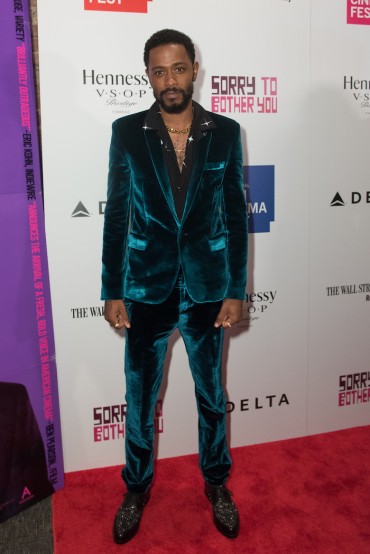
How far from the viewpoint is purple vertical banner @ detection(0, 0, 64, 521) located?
2131mm

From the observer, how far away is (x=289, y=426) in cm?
293

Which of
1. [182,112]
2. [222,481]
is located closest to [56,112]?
[182,112]

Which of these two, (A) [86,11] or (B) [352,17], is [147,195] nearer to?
(A) [86,11]

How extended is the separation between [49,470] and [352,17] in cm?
263

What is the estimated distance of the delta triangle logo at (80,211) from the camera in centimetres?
243

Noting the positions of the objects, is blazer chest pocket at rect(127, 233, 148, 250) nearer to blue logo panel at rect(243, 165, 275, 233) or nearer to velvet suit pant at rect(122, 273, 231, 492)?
velvet suit pant at rect(122, 273, 231, 492)

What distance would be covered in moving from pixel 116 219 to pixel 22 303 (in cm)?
62

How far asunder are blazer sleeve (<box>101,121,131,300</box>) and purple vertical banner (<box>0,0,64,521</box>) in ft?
1.38

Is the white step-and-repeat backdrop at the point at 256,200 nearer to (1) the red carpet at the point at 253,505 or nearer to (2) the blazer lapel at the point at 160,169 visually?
(1) the red carpet at the point at 253,505

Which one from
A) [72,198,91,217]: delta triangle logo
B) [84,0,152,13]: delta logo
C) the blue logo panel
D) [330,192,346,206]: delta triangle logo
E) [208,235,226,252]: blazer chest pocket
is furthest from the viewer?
[330,192,346,206]: delta triangle logo

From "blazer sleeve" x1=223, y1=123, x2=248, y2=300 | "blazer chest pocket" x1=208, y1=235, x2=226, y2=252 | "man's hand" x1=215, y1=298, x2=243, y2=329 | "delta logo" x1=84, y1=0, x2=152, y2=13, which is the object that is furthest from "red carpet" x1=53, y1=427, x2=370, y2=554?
"delta logo" x1=84, y1=0, x2=152, y2=13

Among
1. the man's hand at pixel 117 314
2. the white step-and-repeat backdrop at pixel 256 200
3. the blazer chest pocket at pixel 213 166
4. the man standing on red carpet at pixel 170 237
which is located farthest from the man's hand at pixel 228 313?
the white step-and-repeat backdrop at pixel 256 200

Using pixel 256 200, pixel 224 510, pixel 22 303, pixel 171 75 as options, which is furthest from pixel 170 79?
pixel 224 510

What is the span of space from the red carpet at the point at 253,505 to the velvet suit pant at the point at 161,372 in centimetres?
19
